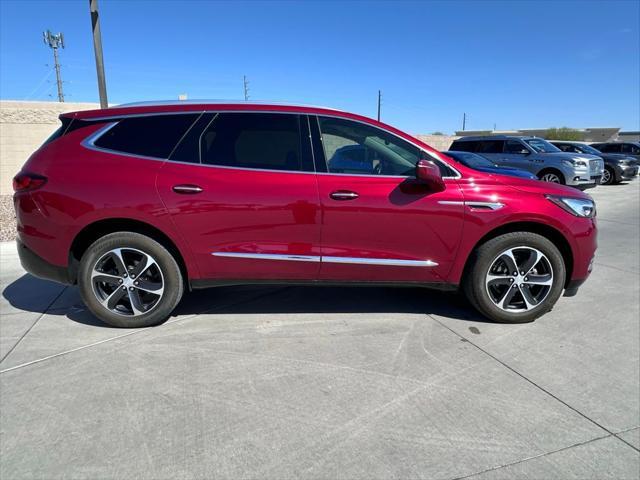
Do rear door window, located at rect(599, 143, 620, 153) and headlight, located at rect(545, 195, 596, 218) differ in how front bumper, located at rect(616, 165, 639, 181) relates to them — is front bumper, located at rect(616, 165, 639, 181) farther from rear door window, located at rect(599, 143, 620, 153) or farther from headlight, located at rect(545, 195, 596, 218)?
headlight, located at rect(545, 195, 596, 218)

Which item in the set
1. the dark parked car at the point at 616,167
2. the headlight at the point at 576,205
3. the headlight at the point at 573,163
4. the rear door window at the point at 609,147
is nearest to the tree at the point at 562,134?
the rear door window at the point at 609,147

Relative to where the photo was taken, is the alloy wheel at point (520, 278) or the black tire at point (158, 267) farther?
the alloy wheel at point (520, 278)

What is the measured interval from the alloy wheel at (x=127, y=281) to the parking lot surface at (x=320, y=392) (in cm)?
25

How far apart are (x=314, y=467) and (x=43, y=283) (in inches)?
167

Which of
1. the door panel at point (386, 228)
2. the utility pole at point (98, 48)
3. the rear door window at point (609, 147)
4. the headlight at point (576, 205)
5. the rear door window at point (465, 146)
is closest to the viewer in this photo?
the door panel at point (386, 228)

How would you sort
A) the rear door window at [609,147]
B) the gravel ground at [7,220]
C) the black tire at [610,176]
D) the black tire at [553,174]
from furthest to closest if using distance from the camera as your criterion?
1. the rear door window at [609,147]
2. the black tire at [610,176]
3. the black tire at [553,174]
4. the gravel ground at [7,220]

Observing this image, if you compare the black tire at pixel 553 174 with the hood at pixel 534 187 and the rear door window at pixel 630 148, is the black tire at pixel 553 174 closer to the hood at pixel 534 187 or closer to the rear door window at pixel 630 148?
the hood at pixel 534 187

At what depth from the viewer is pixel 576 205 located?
3709mm

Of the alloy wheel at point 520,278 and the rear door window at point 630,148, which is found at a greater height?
the rear door window at point 630,148

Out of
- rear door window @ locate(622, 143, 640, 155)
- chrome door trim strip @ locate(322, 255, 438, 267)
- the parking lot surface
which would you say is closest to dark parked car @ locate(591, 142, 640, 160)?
rear door window @ locate(622, 143, 640, 155)

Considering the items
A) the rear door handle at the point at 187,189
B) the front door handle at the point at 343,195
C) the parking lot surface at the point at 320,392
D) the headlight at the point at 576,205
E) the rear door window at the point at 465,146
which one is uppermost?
the rear door window at the point at 465,146

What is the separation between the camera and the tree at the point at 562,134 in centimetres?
5808

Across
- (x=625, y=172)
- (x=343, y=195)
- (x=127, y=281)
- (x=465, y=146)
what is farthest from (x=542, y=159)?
(x=127, y=281)

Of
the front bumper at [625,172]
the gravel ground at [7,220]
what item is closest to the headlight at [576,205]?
the gravel ground at [7,220]
